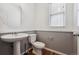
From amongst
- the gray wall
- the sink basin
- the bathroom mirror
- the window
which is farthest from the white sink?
the window

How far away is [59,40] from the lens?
1.50 m

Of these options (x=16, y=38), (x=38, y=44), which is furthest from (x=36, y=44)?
(x=16, y=38)

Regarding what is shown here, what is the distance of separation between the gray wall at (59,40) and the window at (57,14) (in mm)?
153

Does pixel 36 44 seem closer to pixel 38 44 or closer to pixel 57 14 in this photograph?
pixel 38 44

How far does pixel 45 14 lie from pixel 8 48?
2.48 ft

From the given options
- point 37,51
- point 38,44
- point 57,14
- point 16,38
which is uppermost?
point 57,14

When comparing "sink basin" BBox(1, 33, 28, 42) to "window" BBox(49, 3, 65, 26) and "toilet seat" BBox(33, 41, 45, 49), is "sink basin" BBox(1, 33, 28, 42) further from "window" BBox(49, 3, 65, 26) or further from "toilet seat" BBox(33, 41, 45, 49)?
"window" BBox(49, 3, 65, 26)

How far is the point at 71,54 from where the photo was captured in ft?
4.91

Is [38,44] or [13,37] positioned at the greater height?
[13,37]

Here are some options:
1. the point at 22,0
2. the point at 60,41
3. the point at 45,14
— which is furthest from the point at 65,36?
the point at 22,0

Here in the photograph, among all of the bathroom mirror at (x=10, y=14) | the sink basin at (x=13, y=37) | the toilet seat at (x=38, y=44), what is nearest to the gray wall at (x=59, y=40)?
the toilet seat at (x=38, y=44)

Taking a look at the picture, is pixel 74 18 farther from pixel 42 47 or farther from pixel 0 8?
pixel 0 8

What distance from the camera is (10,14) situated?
1.45m

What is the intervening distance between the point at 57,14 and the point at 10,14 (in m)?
0.71
